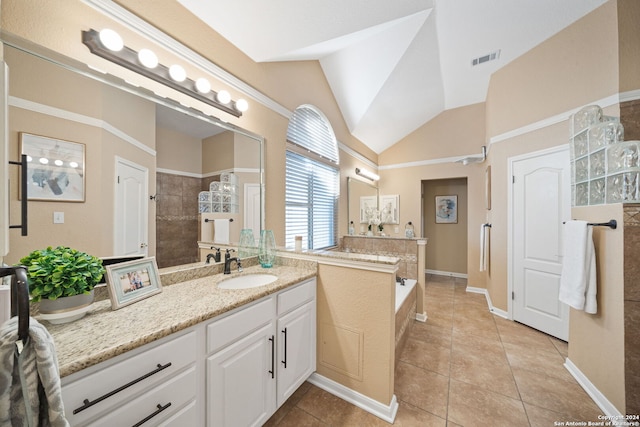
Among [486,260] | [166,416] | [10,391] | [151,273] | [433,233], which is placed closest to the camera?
[10,391]

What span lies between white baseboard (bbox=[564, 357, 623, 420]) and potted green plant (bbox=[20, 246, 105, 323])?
3.05 meters

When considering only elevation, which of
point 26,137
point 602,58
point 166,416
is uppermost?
point 602,58

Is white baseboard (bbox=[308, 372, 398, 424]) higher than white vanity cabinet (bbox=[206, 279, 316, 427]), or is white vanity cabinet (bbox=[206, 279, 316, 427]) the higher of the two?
white vanity cabinet (bbox=[206, 279, 316, 427])

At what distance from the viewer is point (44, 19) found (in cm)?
106

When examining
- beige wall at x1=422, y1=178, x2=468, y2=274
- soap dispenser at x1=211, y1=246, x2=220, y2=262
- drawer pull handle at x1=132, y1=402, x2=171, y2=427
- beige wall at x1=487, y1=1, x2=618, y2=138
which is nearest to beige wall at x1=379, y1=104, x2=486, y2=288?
→ beige wall at x1=422, y1=178, x2=468, y2=274

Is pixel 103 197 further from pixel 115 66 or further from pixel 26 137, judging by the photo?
pixel 115 66

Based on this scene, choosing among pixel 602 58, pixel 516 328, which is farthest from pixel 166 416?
pixel 602 58

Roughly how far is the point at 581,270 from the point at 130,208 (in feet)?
10.0

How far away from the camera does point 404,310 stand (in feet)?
7.47

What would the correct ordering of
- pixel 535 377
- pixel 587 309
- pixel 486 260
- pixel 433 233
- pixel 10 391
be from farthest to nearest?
pixel 433 233, pixel 486 260, pixel 535 377, pixel 587 309, pixel 10 391

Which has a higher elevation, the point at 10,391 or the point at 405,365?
the point at 10,391

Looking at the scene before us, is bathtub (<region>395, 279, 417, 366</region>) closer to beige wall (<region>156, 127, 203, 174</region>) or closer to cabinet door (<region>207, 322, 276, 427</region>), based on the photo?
cabinet door (<region>207, 322, 276, 427</region>)

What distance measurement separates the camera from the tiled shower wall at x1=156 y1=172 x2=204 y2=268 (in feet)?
4.59

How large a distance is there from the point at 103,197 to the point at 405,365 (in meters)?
2.51
